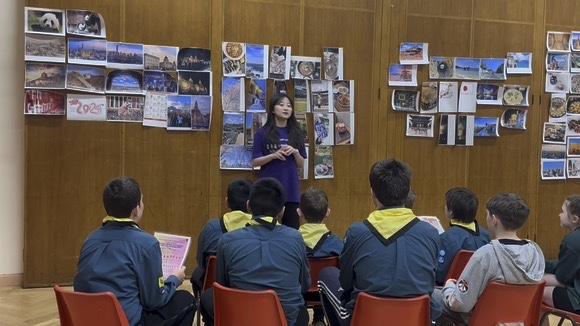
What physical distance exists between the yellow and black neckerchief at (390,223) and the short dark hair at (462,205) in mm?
958

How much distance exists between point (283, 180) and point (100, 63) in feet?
6.24

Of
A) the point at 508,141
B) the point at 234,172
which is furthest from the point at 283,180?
the point at 508,141

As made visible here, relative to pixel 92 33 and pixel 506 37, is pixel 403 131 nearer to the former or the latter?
pixel 506 37

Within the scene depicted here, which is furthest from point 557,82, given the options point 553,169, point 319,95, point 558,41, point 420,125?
point 319,95

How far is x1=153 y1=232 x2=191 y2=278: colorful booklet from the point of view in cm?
307

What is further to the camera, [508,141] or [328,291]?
[508,141]

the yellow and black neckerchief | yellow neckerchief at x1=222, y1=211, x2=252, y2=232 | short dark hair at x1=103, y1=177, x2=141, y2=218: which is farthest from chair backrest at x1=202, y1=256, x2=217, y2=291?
the yellow and black neckerchief

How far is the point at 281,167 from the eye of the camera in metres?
4.77

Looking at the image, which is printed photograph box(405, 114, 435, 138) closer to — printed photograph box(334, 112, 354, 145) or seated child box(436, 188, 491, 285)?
printed photograph box(334, 112, 354, 145)

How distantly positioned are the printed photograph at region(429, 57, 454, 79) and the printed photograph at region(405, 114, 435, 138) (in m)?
0.43

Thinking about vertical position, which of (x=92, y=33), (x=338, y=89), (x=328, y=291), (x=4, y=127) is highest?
(x=92, y=33)

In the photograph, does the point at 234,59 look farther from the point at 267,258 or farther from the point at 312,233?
the point at 267,258

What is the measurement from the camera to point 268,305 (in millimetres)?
2463

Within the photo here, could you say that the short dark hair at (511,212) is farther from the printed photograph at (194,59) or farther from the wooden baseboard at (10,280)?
the wooden baseboard at (10,280)
